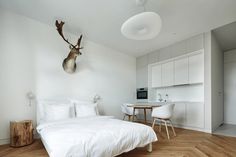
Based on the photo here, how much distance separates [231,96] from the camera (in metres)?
5.04

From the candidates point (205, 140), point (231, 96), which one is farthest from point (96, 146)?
point (231, 96)

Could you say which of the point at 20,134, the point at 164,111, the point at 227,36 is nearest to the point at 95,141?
the point at 20,134

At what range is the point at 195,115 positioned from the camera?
389 centimetres

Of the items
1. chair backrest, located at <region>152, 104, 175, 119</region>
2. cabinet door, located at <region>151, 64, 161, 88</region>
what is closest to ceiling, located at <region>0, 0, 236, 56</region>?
cabinet door, located at <region>151, 64, 161, 88</region>

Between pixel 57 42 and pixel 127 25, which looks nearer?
pixel 127 25

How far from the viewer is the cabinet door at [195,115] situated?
3763 mm

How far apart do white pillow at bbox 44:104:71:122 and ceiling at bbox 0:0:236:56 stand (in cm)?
207

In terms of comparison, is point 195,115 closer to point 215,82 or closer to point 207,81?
point 207,81

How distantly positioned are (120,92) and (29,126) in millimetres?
3058

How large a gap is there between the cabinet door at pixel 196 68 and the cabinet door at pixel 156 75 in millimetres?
1154

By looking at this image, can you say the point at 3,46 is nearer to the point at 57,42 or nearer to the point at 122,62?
the point at 57,42

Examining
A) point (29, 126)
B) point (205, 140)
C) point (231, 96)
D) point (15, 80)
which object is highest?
point (15, 80)

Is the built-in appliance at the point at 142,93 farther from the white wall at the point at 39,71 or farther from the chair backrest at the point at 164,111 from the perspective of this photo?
the chair backrest at the point at 164,111

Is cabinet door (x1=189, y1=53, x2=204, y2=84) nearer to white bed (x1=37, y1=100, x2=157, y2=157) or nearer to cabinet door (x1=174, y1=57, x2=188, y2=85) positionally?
cabinet door (x1=174, y1=57, x2=188, y2=85)
